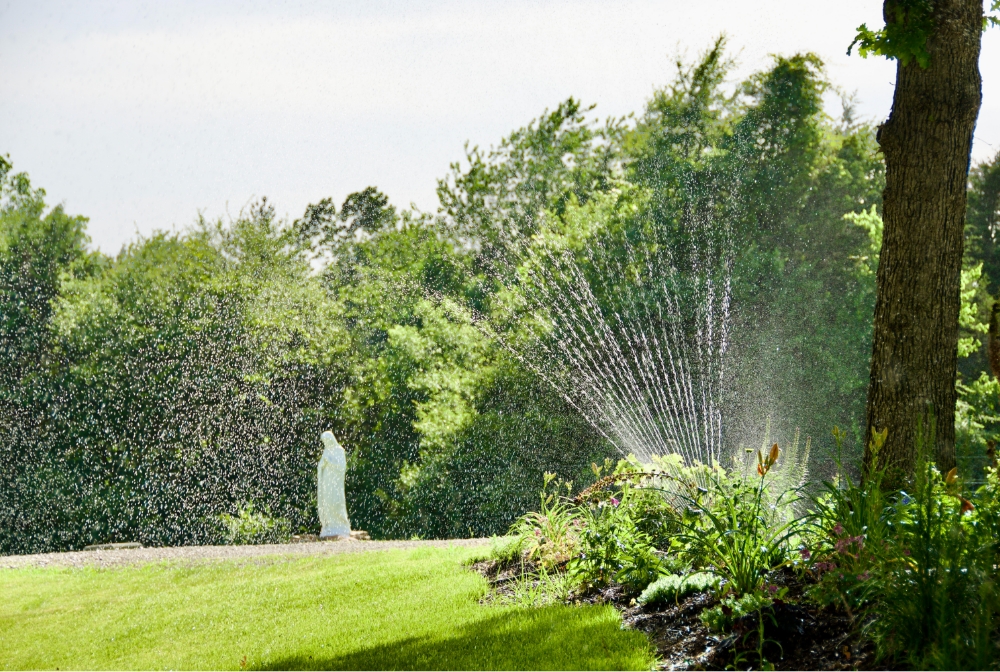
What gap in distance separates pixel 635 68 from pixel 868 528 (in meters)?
18.6

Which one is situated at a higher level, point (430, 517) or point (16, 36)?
point (16, 36)

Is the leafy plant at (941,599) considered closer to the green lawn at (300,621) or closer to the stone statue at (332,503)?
the green lawn at (300,621)

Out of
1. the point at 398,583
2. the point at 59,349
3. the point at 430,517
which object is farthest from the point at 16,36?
the point at 398,583

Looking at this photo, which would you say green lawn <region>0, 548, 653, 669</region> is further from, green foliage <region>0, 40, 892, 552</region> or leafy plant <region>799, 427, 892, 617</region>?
green foliage <region>0, 40, 892, 552</region>

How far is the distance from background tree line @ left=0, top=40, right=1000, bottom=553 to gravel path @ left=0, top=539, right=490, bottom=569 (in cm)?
699

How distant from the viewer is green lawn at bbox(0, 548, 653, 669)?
4102 mm

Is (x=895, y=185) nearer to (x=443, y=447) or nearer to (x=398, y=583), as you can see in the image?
(x=398, y=583)

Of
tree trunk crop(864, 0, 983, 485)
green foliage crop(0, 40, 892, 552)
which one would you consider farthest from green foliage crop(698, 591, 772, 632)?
green foliage crop(0, 40, 892, 552)

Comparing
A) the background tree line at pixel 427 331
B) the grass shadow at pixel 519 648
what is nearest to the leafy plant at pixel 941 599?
the grass shadow at pixel 519 648

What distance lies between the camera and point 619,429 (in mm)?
16297

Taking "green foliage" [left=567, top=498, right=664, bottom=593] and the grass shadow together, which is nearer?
the grass shadow

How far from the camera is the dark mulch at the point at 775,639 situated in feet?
9.86

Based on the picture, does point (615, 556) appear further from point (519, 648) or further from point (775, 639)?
point (775, 639)

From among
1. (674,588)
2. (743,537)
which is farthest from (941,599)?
(674,588)
